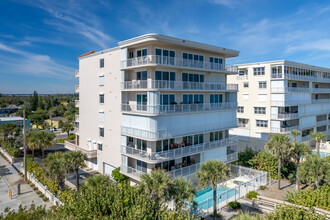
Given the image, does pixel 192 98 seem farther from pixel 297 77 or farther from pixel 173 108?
pixel 297 77

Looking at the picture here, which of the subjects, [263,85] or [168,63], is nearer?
[168,63]

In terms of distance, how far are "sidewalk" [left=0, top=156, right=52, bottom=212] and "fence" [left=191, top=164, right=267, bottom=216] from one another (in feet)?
49.8

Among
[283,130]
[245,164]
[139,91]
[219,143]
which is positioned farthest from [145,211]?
[283,130]

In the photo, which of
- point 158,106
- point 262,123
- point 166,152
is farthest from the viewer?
point 262,123

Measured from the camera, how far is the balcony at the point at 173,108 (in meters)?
23.6

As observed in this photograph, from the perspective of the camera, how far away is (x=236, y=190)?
78.7 ft

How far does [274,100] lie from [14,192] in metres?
42.7

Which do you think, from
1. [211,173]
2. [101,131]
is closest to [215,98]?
[211,173]

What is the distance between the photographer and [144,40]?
23281 mm

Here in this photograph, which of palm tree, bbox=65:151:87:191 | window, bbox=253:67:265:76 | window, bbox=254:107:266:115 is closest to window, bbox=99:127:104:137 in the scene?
palm tree, bbox=65:151:87:191

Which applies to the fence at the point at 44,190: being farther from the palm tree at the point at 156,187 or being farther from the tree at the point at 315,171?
the tree at the point at 315,171

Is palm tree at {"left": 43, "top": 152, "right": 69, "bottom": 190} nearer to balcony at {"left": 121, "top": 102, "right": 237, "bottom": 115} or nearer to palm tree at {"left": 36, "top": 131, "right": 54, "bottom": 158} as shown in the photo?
balcony at {"left": 121, "top": 102, "right": 237, "bottom": 115}

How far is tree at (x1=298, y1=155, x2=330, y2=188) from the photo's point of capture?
21703 millimetres

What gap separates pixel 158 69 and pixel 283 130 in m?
29.2
